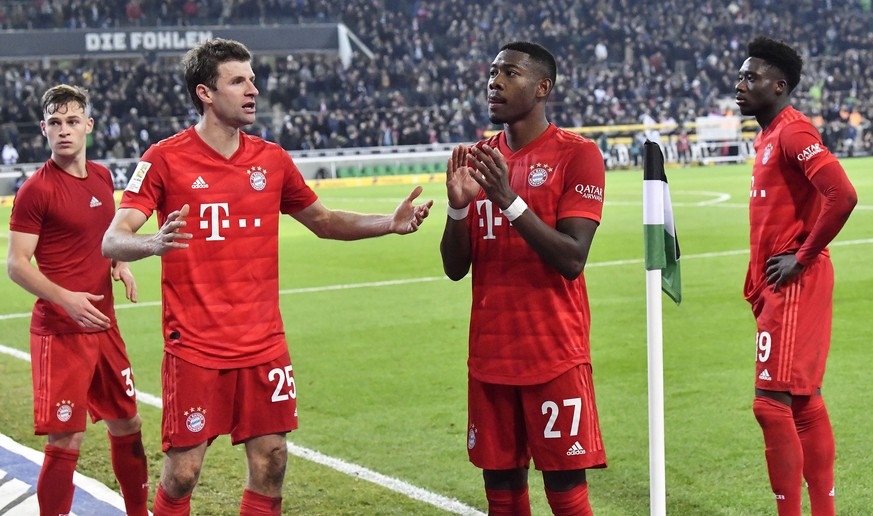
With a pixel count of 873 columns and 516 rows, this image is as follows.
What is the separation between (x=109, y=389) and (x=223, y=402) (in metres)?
1.19

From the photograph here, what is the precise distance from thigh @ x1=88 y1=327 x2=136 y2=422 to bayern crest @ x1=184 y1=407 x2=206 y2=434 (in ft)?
3.60

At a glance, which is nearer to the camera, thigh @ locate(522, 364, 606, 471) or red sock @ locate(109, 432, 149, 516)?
thigh @ locate(522, 364, 606, 471)

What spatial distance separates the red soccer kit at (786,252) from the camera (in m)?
5.09

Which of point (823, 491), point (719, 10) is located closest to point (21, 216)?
point (823, 491)

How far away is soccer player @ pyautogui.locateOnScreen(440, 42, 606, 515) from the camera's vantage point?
14.4 feet

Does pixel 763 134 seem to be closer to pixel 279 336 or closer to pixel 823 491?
pixel 823 491

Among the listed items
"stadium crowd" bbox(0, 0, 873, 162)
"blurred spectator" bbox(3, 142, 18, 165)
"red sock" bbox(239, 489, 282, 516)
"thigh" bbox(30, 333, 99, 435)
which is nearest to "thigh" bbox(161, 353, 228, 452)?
"red sock" bbox(239, 489, 282, 516)

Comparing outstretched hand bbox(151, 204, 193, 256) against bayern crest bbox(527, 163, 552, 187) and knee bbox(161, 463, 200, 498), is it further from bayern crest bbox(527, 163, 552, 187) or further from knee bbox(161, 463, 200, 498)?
bayern crest bbox(527, 163, 552, 187)

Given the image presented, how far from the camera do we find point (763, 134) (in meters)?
5.39

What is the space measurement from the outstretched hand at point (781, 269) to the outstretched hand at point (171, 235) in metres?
2.60

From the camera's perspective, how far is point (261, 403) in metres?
4.77

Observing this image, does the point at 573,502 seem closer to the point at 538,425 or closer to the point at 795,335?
the point at 538,425

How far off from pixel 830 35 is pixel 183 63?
53.7 m

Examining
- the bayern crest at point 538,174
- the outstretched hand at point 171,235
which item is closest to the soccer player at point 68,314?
the outstretched hand at point 171,235
